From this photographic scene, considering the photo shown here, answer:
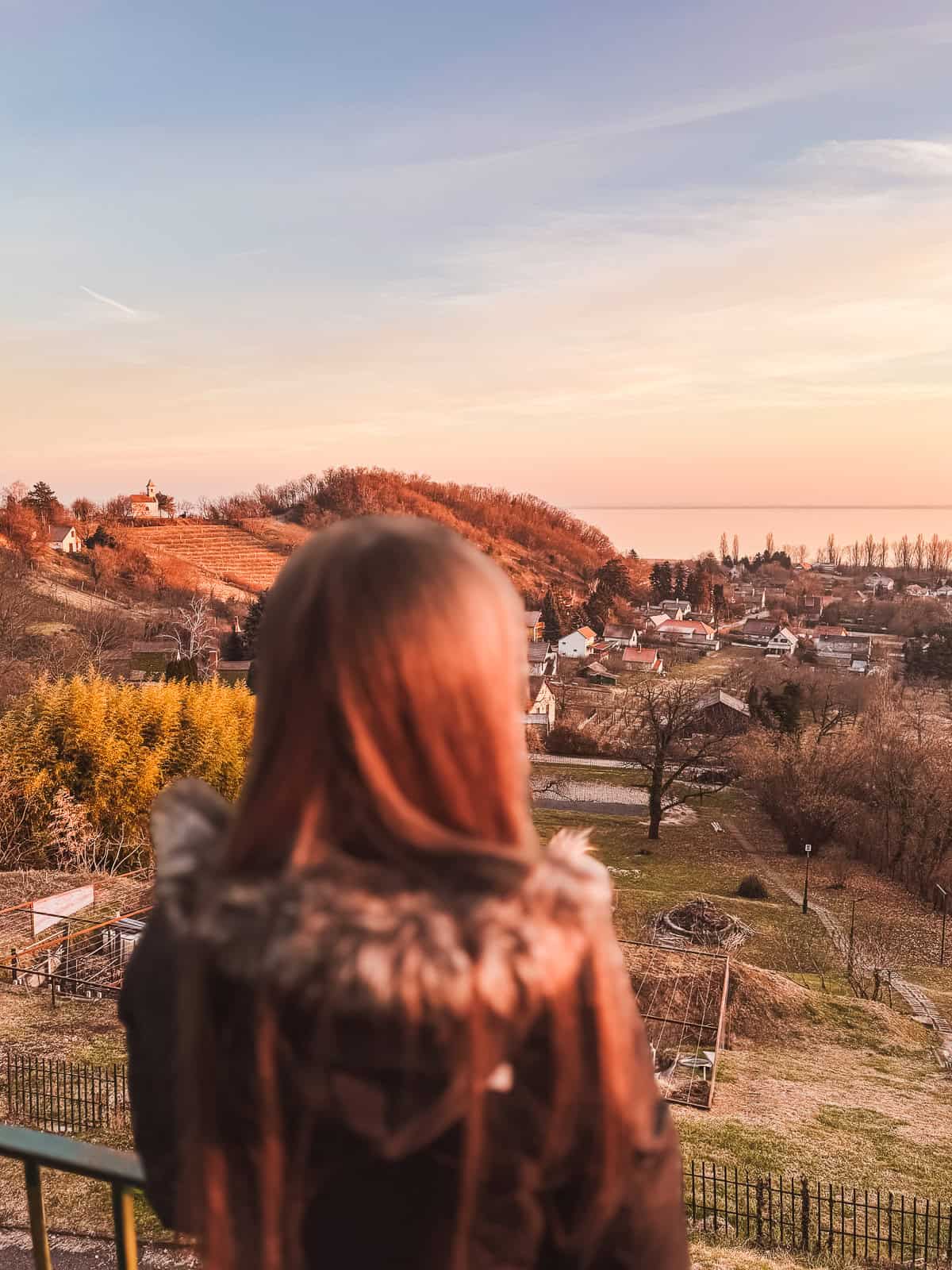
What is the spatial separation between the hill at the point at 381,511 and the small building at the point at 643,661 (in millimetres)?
11753

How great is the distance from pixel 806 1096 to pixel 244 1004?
13.2 metres

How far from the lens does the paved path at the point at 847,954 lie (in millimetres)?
14711

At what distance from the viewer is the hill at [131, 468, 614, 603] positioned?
58.6 meters

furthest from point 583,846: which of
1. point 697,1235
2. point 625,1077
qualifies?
point 697,1235

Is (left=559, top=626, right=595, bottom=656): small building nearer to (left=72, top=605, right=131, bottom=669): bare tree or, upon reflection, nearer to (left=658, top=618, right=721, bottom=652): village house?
(left=658, top=618, right=721, bottom=652): village house

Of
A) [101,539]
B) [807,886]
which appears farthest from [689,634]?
[807,886]

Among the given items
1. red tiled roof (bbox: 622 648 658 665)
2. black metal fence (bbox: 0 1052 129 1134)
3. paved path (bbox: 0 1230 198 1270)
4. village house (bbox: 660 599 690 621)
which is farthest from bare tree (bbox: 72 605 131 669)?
village house (bbox: 660 599 690 621)

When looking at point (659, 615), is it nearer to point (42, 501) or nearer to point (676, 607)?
point (676, 607)

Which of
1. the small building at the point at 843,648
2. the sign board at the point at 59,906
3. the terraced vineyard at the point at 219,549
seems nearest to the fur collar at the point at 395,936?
the sign board at the point at 59,906

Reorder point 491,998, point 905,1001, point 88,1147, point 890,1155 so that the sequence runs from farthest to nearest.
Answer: point 905,1001 → point 890,1155 → point 88,1147 → point 491,998

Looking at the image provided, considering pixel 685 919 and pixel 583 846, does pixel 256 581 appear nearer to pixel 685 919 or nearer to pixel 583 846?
pixel 685 919

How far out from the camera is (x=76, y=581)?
47.2m

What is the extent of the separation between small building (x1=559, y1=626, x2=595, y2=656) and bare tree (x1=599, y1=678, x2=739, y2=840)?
15664 mm

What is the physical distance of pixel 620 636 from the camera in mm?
54469
